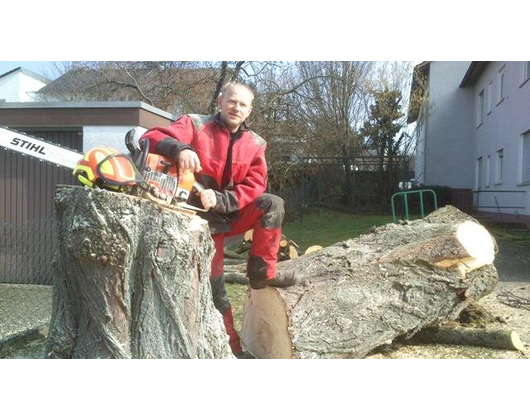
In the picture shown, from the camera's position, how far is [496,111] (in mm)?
16953

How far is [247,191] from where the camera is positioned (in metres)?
3.27

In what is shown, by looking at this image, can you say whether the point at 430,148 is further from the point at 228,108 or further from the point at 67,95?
the point at 228,108

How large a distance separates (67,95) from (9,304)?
588 inches

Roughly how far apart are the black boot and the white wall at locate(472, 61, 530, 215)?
11.7 meters

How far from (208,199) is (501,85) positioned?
651 inches

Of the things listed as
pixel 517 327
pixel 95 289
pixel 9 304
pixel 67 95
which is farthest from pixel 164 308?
pixel 67 95

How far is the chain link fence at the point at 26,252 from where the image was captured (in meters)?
7.05

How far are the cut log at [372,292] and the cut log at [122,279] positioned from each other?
131 cm

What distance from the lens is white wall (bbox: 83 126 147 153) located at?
7.50 m

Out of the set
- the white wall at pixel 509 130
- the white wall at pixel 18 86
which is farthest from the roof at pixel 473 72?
the white wall at pixel 18 86

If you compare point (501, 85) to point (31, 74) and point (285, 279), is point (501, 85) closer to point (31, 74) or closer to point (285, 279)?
point (285, 279)

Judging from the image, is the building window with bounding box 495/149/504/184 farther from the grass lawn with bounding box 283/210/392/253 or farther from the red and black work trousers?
the red and black work trousers

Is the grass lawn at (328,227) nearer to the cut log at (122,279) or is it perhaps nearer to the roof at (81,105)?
the roof at (81,105)

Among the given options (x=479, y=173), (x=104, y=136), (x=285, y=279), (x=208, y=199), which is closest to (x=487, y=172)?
(x=479, y=173)
